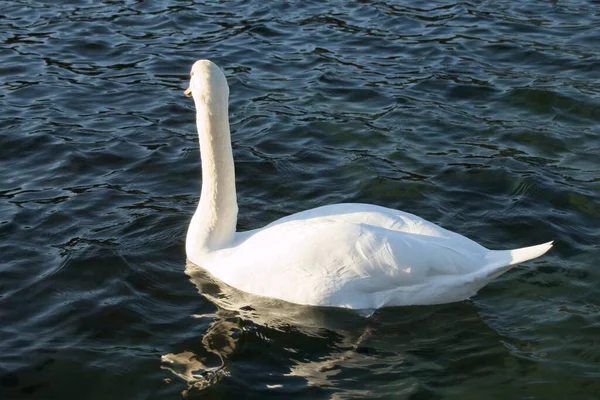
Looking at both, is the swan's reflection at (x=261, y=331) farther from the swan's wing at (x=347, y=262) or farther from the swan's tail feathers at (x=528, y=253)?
the swan's tail feathers at (x=528, y=253)

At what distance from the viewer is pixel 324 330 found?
266 inches

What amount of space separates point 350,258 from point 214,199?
1.43 metres

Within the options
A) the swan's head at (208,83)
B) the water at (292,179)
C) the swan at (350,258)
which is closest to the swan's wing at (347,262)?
the swan at (350,258)

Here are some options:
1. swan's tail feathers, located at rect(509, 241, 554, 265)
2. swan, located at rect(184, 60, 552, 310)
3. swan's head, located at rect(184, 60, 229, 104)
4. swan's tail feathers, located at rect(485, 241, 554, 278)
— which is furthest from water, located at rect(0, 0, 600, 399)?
swan's head, located at rect(184, 60, 229, 104)

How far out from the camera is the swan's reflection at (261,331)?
6211 mm

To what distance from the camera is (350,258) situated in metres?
6.67

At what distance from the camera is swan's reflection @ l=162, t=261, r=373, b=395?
20.4ft

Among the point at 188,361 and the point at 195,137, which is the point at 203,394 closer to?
the point at 188,361

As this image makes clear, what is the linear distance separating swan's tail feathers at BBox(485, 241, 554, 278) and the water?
1.66ft

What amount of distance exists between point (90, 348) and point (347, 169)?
3.81 meters

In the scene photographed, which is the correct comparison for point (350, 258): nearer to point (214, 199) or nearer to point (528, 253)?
Result: point (528, 253)

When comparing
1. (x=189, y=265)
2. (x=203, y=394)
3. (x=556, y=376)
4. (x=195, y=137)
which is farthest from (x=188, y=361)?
(x=195, y=137)

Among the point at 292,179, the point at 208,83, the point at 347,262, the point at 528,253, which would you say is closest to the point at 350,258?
the point at 347,262

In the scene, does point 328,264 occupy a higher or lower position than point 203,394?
higher
